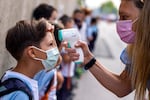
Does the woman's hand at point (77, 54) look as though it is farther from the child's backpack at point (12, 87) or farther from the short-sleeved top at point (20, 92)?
the child's backpack at point (12, 87)

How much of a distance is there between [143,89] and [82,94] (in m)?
5.35

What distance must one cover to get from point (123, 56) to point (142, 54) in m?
0.41

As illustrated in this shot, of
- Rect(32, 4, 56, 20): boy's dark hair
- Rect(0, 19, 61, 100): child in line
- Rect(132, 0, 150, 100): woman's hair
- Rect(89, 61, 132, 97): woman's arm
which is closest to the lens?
Rect(132, 0, 150, 100): woman's hair

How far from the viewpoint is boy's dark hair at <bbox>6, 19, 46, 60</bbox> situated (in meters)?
2.65

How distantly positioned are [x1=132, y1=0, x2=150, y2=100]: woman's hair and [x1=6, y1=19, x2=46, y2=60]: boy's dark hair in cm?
73

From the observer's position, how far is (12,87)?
2.40m

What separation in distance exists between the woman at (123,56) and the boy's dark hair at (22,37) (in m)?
0.39

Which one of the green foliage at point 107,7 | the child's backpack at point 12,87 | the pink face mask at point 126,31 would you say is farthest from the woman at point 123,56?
the green foliage at point 107,7

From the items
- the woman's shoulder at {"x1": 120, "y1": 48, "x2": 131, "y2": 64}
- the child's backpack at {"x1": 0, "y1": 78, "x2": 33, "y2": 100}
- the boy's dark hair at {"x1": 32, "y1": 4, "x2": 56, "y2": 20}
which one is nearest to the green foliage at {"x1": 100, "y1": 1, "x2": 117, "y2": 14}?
the boy's dark hair at {"x1": 32, "y1": 4, "x2": 56, "y2": 20}

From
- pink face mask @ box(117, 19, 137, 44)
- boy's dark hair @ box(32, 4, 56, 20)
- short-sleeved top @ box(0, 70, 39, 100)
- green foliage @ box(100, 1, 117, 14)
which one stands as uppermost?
pink face mask @ box(117, 19, 137, 44)

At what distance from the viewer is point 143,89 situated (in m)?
2.46

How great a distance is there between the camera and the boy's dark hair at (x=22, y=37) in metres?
2.65

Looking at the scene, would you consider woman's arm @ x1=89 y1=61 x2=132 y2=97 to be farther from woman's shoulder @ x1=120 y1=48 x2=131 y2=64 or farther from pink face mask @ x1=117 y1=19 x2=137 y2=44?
pink face mask @ x1=117 y1=19 x2=137 y2=44

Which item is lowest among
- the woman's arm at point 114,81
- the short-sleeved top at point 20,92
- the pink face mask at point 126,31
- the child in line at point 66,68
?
the child in line at point 66,68
